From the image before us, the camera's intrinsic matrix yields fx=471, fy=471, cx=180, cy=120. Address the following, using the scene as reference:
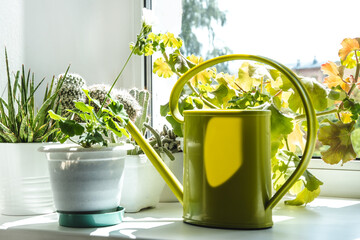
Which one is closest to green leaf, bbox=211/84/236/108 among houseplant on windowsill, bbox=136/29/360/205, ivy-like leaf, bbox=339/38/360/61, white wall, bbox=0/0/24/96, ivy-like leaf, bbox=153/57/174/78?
houseplant on windowsill, bbox=136/29/360/205

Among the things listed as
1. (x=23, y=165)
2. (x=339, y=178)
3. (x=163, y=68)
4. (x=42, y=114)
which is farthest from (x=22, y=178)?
(x=339, y=178)

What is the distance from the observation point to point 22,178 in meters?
0.90

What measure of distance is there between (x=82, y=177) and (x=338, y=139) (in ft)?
1.62

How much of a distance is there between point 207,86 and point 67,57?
42cm

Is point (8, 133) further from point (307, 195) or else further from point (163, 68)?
point (307, 195)

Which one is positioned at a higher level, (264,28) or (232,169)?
(264,28)

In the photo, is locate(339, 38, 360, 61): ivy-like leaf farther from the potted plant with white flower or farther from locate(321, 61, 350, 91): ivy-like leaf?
the potted plant with white flower

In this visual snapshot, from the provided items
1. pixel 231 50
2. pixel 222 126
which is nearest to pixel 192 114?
pixel 222 126

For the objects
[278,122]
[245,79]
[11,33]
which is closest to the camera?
[278,122]

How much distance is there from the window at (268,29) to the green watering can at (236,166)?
42cm

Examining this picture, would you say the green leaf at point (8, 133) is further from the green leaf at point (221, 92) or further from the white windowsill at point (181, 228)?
the green leaf at point (221, 92)

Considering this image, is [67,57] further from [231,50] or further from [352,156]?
[352,156]

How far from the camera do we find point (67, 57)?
1.24m

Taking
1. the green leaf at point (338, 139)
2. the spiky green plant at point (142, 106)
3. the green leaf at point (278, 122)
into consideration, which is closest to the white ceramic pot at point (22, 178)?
the spiky green plant at point (142, 106)
